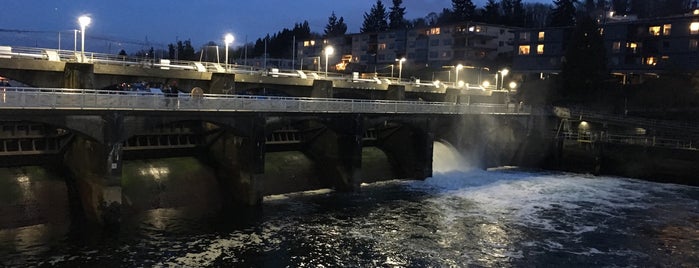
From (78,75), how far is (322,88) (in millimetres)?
28453

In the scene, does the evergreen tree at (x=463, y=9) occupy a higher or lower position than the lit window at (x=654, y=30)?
higher

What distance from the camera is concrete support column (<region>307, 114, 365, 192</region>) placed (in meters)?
45.2

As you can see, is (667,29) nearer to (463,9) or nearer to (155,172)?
(463,9)

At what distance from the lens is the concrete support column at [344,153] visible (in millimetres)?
45156

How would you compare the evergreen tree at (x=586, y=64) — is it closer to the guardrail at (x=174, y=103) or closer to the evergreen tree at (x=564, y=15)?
the evergreen tree at (x=564, y=15)

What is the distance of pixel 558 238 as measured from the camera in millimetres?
32125

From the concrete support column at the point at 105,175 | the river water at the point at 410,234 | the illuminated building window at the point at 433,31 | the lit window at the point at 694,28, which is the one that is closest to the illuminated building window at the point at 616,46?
the lit window at the point at 694,28

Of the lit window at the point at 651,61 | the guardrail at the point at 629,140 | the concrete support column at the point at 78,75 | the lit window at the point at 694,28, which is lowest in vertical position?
the guardrail at the point at 629,140

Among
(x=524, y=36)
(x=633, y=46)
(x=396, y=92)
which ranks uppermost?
(x=524, y=36)

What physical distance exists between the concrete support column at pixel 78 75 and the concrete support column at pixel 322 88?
88.7 ft

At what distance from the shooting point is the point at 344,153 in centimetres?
4562

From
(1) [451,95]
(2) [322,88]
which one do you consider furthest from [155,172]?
(1) [451,95]

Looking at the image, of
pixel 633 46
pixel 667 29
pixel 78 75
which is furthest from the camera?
pixel 633 46

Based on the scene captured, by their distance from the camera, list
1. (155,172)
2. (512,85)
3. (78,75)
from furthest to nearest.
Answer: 1. (512,85)
2. (78,75)
3. (155,172)
